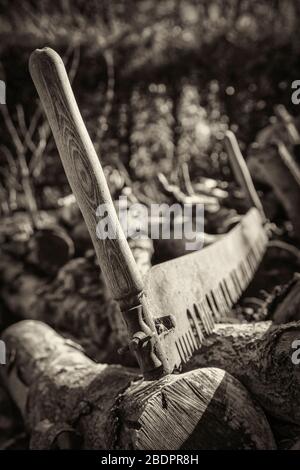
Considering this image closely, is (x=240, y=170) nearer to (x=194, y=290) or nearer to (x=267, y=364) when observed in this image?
(x=194, y=290)

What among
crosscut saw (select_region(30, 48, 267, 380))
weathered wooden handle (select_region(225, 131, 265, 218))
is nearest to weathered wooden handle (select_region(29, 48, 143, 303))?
crosscut saw (select_region(30, 48, 267, 380))

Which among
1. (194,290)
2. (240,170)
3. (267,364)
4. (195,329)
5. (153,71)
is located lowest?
(267,364)

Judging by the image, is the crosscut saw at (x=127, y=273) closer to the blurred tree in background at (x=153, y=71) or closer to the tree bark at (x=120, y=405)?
the tree bark at (x=120, y=405)

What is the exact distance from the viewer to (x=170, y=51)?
9.66m

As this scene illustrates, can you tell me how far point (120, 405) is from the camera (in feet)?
5.53

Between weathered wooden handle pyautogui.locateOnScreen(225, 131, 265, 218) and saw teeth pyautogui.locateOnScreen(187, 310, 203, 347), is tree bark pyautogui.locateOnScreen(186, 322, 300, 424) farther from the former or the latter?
weathered wooden handle pyautogui.locateOnScreen(225, 131, 265, 218)

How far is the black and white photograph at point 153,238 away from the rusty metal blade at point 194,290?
12mm

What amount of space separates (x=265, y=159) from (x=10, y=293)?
3.07m

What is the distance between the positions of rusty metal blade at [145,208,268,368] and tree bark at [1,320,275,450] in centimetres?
25

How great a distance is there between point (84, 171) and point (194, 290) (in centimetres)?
92

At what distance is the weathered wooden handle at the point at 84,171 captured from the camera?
149cm

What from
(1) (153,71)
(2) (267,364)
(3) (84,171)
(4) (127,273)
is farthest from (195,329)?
(1) (153,71)

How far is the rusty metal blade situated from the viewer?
1728 mm

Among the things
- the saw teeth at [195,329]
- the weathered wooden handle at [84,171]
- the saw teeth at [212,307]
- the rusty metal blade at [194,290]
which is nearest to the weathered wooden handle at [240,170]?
the rusty metal blade at [194,290]
